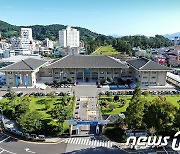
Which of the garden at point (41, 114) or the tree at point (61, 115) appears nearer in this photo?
the garden at point (41, 114)

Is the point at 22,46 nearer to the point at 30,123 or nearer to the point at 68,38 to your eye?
the point at 68,38

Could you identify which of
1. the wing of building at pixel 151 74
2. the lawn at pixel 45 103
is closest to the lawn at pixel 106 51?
the wing of building at pixel 151 74

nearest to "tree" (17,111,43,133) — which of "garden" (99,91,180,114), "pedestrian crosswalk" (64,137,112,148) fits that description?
"pedestrian crosswalk" (64,137,112,148)

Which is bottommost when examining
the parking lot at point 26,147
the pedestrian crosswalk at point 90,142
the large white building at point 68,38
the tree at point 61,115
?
the parking lot at point 26,147

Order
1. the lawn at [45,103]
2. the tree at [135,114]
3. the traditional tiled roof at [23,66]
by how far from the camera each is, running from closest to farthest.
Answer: the tree at [135,114], the lawn at [45,103], the traditional tiled roof at [23,66]

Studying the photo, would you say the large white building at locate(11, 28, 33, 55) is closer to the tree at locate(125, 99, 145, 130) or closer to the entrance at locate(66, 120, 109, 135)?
the entrance at locate(66, 120, 109, 135)

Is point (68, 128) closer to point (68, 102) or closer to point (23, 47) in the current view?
point (68, 102)

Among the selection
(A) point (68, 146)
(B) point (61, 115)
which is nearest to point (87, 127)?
(B) point (61, 115)

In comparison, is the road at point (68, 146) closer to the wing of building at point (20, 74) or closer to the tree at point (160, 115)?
the tree at point (160, 115)
